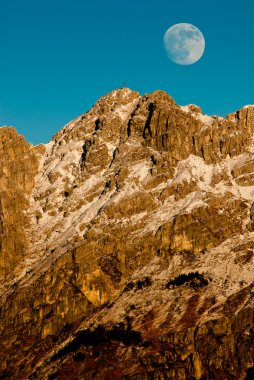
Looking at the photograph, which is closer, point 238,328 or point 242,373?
point 242,373

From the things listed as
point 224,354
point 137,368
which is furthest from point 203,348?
point 137,368

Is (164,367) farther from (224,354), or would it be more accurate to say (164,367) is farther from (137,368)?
(224,354)

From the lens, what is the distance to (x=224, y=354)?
194 m

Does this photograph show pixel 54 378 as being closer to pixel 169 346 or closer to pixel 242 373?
pixel 169 346

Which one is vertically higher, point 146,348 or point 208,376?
point 146,348

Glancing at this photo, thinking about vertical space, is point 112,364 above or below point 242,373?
above

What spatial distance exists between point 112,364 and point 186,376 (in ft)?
80.9

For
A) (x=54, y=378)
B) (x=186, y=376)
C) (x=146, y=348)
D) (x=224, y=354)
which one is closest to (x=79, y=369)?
(x=54, y=378)

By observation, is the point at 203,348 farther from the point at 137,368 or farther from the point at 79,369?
the point at 79,369

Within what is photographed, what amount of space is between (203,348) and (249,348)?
49.1 ft

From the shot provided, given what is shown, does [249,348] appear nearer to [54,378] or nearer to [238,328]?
[238,328]

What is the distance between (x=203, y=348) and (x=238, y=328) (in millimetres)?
14047

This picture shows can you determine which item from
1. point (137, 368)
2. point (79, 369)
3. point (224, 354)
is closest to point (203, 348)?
point (224, 354)

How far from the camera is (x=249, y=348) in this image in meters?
192
